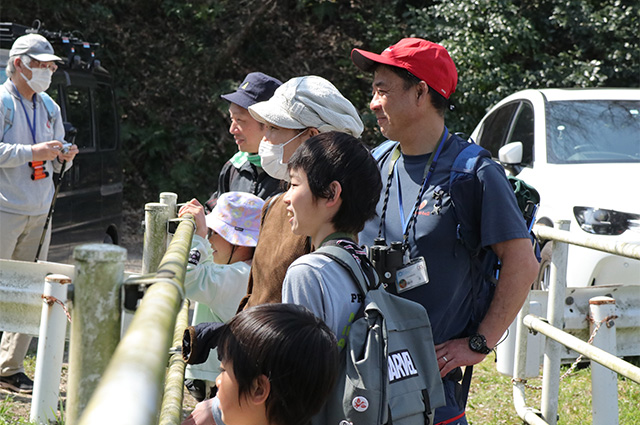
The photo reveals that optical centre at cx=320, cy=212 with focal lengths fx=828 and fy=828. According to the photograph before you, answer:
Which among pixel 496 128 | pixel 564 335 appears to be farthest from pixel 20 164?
pixel 496 128

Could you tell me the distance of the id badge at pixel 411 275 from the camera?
7.99ft

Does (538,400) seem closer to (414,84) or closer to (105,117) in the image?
(414,84)

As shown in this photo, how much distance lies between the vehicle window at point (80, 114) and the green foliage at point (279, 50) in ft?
17.6

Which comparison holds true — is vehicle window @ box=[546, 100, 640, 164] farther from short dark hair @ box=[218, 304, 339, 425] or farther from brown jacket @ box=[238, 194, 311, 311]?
short dark hair @ box=[218, 304, 339, 425]

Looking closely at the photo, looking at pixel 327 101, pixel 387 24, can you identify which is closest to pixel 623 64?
pixel 387 24

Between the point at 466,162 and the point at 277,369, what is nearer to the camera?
the point at 277,369

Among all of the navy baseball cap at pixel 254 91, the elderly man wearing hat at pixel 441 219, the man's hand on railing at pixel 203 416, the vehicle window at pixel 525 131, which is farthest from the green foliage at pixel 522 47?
the man's hand on railing at pixel 203 416

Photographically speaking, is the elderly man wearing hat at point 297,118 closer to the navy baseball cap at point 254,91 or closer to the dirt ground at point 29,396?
the navy baseball cap at point 254,91

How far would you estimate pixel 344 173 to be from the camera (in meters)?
2.20

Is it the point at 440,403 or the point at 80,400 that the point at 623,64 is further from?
the point at 80,400

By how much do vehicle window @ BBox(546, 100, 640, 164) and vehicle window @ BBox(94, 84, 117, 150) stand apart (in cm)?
438

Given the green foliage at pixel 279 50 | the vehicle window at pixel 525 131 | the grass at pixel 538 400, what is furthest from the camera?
the green foliage at pixel 279 50

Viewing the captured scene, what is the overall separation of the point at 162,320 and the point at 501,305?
1644 mm

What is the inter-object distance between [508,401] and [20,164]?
→ 11.4ft
